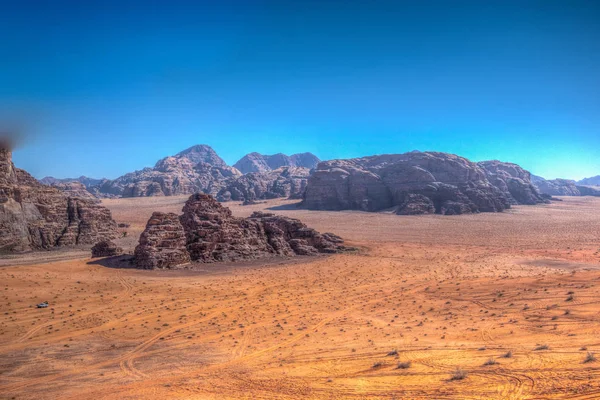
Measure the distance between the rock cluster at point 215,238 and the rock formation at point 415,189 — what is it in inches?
1745

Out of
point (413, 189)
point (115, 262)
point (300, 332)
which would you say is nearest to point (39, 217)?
point (115, 262)

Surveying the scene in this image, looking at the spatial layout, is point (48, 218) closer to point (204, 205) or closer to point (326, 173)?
point (204, 205)

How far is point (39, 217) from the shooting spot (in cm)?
3397

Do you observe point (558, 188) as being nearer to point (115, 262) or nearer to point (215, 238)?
point (215, 238)

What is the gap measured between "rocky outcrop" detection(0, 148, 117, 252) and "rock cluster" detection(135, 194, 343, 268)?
46.5 feet

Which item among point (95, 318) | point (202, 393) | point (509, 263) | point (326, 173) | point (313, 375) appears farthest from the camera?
point (326, 173)

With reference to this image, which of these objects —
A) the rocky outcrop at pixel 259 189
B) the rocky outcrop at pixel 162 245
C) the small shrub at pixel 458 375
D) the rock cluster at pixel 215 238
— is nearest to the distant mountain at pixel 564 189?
the rocky outcrop at pixel 259 189

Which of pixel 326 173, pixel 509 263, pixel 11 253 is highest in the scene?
pixel 326 173

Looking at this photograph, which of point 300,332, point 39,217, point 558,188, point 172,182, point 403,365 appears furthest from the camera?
point 558,188

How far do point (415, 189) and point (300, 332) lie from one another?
74438mm

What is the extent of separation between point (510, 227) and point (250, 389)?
58.5m

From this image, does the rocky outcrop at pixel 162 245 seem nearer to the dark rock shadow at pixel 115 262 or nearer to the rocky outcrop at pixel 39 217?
the dark rock shadow at pixel 115 262

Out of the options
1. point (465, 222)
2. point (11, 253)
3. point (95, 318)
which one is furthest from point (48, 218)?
point (465, 222)

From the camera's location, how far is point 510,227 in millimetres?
55438
